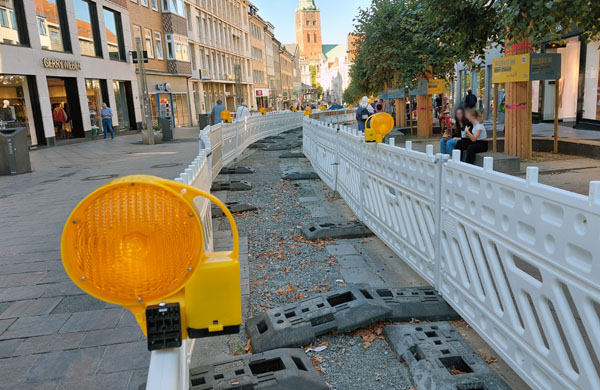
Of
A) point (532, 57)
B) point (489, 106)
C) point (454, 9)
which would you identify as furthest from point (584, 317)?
point (489, 106)

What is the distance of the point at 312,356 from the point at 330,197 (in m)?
5.68

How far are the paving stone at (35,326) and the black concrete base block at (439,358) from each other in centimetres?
264

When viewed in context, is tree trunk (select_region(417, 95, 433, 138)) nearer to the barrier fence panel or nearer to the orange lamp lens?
the barrier fence panel

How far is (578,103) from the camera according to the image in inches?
724

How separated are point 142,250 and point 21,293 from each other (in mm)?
3877

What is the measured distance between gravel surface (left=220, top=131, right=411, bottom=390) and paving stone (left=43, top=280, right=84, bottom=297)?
170 cm

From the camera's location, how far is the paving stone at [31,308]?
13.6 ft

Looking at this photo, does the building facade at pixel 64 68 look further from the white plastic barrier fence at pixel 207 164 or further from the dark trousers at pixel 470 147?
the dark trousers at pixel 470 147

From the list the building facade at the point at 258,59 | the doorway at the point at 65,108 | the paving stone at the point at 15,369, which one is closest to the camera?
the paving stone at the point at 15,369

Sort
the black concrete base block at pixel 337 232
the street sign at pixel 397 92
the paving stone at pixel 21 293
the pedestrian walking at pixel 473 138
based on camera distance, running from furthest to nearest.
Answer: the street sign at pixel 397 92 < the pedestrian walking at pixel 473 138 < the black concrete base block at pixel 337 232 < the paving stone at pixel 21 293

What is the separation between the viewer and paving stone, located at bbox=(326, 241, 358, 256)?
5.55 metres

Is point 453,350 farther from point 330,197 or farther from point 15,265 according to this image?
point 330,197

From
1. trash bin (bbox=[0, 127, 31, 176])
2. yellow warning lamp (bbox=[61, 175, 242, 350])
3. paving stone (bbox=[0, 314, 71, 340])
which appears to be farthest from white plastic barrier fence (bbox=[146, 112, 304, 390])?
trash bin (bbox=[0, 127, 31, 176])

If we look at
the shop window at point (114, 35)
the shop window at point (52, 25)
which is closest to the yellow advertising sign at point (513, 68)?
the shop window at point (52, 25)
